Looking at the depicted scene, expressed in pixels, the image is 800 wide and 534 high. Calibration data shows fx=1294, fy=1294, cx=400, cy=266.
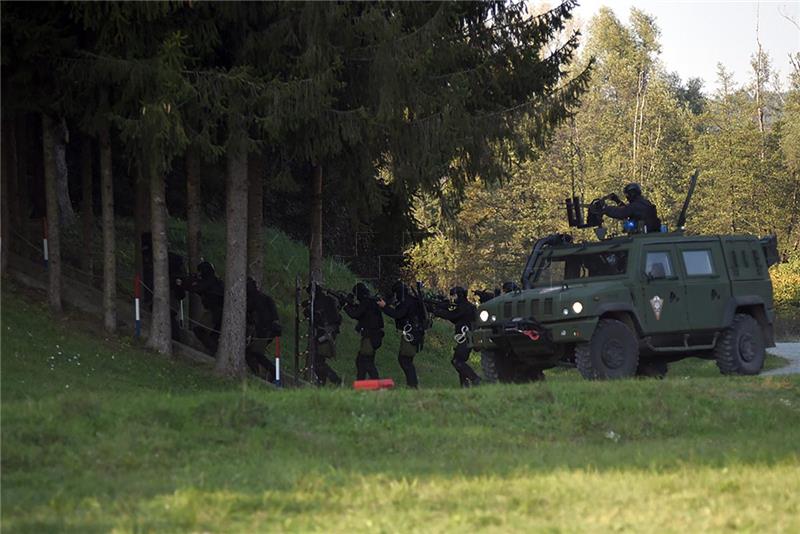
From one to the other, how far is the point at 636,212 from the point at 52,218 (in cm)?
931

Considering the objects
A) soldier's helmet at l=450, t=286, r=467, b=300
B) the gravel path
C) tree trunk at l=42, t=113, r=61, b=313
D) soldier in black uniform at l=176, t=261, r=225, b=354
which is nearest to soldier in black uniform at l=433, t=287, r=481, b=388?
soldier's helmet at l=450, t=286, r=467, b=300

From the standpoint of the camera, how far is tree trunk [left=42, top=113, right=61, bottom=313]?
20828 mm

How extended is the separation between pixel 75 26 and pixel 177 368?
5544mm

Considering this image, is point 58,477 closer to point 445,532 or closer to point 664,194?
point 445,532

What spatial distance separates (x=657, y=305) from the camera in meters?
19.1

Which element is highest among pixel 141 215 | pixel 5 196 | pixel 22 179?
pixel 22 179

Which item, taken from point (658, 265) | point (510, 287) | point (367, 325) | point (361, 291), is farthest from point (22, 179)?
point (658, 265)

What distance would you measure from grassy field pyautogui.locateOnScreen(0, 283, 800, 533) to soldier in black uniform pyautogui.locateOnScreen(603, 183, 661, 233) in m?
4.03

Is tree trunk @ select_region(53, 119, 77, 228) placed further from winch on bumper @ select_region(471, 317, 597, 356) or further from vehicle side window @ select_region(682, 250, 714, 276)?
vehicle side window @ select_region(682, 250, 714, 276)

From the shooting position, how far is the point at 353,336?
102 ft

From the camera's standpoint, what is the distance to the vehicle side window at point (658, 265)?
62.7ft

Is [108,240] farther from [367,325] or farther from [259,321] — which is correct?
[367,325]

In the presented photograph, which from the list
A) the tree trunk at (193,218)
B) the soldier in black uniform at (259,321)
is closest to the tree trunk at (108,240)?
the tree trunk at (193,218)

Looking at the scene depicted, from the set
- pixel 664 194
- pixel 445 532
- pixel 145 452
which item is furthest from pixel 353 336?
pixel 664 194
